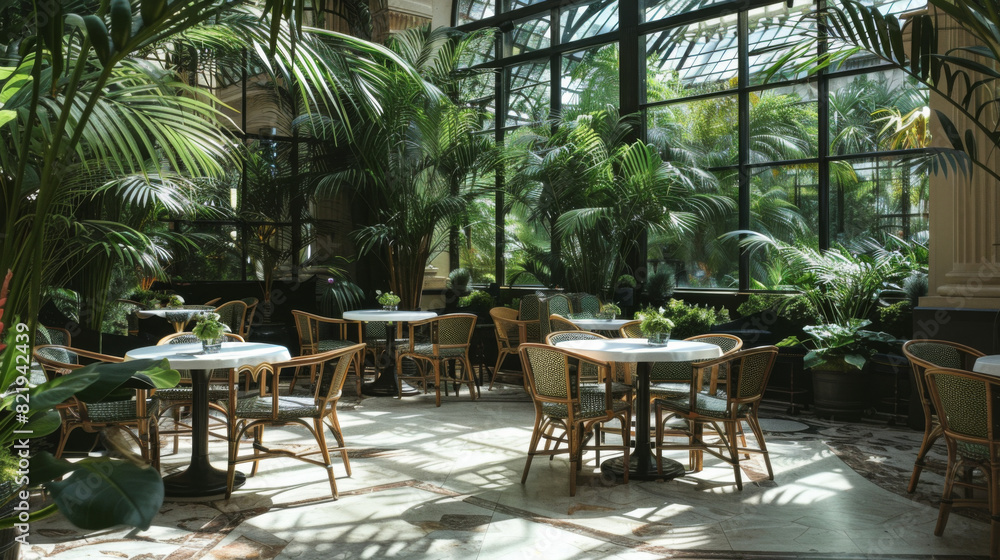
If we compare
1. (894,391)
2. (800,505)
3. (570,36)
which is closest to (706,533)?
(800,505)

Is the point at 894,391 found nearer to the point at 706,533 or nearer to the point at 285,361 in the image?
the point at 706,533

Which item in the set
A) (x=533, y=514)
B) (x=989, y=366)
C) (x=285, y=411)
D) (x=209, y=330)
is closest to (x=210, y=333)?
(x=209, y=330)

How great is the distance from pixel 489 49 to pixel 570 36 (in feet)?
3.67

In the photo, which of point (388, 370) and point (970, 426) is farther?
point (388, 370)

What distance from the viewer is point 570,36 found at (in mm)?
9586

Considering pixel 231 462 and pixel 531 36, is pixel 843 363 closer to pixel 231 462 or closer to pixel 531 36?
pixel 231 462

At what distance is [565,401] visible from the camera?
408cm

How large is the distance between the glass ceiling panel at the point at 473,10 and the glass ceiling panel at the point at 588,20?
1257 millimetres

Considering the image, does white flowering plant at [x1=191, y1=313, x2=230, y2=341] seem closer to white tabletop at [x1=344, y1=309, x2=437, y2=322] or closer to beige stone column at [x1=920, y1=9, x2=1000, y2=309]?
white tabletop at [x1=344, y1=309, x2=437, y2=322]

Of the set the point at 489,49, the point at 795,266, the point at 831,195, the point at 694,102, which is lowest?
the point at 795,266

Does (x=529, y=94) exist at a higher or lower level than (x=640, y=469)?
higher

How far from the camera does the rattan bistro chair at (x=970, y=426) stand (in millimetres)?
3275

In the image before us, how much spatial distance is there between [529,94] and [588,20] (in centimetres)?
117

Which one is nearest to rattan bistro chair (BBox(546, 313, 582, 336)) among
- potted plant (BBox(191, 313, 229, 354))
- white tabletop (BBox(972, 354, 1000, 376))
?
potted plant (BBox(191, 313, 229, 354))
